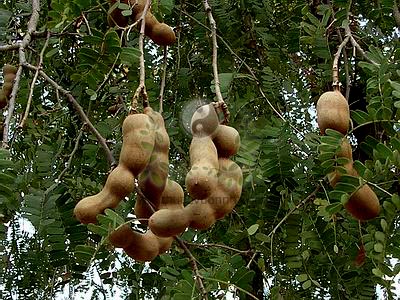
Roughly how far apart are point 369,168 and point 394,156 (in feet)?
0.33

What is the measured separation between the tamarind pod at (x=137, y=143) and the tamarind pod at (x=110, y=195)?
2 cm

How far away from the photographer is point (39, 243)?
5.40ft

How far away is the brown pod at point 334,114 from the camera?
1250mm

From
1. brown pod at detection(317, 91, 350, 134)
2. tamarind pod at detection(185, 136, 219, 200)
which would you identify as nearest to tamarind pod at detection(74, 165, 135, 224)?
tamarind pod at detection(185, 136, 219, 200)

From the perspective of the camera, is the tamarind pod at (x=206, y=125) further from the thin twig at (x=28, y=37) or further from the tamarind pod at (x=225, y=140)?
the thin twig at (x=28, y=37)

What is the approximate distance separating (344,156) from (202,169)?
0.29 m

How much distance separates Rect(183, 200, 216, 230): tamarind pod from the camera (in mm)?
1109

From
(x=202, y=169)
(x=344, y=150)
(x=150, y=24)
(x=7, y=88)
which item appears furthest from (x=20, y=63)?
(x=344, y=150)

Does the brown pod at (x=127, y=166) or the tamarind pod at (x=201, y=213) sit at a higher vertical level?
the brown pod at (x=127, y=166)

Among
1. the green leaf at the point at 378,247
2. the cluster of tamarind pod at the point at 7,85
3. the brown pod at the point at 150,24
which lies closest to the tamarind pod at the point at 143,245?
the green leaf at the point at 378,247

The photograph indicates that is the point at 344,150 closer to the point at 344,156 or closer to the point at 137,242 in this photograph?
the point at 344,156

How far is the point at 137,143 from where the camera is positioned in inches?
45.6

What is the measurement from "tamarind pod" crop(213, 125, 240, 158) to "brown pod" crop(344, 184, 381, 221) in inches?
8.0

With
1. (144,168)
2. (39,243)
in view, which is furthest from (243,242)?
(144,168)
